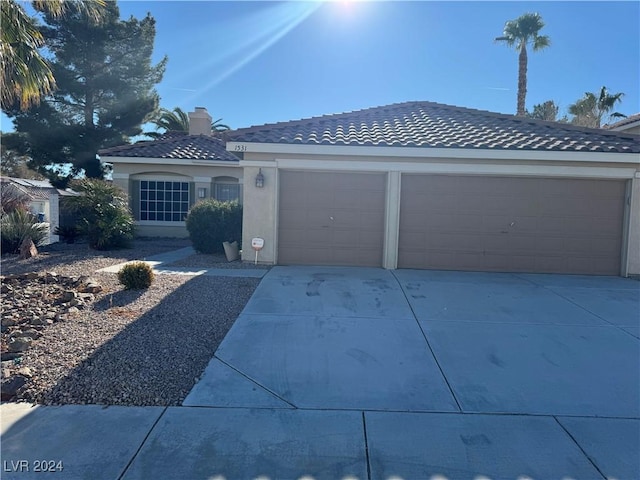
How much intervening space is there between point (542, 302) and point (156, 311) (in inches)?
265

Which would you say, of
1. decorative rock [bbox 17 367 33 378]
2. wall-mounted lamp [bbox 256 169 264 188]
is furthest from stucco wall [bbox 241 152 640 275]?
decorative rock [bbox 17 367 33 378]

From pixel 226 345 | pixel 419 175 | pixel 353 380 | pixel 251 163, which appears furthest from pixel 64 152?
pixel 353 380

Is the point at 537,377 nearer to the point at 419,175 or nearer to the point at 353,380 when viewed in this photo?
the point at 353,380

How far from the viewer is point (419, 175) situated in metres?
10.6

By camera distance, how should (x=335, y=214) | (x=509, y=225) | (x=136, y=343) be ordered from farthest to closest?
1. (x=335, y=214)
2. (x=509, y=225)
3. (x=136, y=343)

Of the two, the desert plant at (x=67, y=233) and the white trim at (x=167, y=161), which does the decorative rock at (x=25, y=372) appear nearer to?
the desert plant at (x=67, y=233)

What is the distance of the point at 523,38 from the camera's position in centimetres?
2570

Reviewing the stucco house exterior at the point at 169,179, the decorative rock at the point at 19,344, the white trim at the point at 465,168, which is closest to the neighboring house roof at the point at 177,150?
the stucco house exterior at the point at 169,179

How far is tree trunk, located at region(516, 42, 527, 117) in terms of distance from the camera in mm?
25625

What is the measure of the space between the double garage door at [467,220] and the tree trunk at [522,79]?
57.1ft

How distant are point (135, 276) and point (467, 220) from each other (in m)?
7.70

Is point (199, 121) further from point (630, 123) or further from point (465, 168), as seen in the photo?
point (630, 123)

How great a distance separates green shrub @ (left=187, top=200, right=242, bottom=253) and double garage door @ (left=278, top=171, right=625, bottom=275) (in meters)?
2.36

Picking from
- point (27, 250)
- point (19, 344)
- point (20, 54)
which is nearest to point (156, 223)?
point (27, 250)
